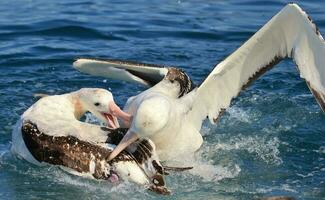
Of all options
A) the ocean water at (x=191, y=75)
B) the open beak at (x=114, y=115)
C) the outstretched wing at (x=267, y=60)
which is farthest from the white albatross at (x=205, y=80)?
the ocean water at (x=191, y=75)

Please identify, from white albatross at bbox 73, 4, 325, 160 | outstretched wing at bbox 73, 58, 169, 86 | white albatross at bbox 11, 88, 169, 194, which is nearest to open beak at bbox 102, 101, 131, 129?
white albatross at bbox 11, 88, 169, 194

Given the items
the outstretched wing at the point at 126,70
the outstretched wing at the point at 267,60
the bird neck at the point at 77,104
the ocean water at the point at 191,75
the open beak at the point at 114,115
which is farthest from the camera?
the outstretched wing at the point at 126,70

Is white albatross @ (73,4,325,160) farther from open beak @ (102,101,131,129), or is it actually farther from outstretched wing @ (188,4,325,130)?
open beak @ (102,101,131,129)

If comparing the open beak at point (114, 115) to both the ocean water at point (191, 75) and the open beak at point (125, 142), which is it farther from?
the ocean water at point (191, 75)

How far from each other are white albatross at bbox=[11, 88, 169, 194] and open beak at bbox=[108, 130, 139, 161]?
0.20 ft

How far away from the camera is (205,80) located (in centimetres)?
924

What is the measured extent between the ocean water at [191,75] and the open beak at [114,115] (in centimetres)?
81

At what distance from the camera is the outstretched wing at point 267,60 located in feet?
29.0

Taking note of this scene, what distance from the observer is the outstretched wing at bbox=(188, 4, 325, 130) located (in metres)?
8.85

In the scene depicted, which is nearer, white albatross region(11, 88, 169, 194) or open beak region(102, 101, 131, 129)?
white albatross region(11, 88, 169, 194)

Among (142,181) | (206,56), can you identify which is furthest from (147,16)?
(142,181)

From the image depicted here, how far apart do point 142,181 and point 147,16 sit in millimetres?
9394

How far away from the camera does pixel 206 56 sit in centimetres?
1349

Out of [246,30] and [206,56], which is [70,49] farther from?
[246,30]
